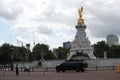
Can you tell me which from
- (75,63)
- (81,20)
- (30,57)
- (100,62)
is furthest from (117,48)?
(75,63)

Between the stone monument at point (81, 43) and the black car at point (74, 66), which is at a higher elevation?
the stone monument at point (81, 43)

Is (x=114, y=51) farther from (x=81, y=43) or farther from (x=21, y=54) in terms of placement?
(x=81, y=43)

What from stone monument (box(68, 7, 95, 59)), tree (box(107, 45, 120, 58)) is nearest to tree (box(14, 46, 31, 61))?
stone monument (box(68, 7, 95, 59))

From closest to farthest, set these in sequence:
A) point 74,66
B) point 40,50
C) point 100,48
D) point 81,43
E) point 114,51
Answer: point 74,66
point 81,43
point 114,51
point 100,48
point 40,50

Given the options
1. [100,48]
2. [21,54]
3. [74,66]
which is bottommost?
[74,66]

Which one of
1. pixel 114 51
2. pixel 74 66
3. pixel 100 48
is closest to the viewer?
pixel 74 66

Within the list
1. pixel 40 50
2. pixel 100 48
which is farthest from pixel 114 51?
pixel 40 50

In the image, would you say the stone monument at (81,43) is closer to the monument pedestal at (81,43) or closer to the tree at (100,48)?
the monument pedestal at (81,43)

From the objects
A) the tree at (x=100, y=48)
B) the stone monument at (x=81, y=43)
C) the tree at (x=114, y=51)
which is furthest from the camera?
the tree at (x=100, y=48)

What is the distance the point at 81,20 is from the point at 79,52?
14283mm

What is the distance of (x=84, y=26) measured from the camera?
114 meters

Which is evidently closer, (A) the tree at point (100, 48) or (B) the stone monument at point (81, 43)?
(B) the stone monument at point (81, 43)

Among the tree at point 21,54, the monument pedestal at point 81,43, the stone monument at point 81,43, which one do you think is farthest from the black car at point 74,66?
the tree at point 21,54

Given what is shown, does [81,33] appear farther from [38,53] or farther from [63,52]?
[63,52]
